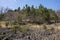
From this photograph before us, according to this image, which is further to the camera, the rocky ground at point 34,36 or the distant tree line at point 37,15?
the distant tree line at point 37,15

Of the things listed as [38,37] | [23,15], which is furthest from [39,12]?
[38,37]

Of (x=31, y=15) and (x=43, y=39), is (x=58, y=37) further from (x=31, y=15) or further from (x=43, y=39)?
(x=31, y=15)

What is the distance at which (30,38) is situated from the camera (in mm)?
17141

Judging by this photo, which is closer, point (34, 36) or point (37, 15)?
point (34, 36)

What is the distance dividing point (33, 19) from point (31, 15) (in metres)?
1.54

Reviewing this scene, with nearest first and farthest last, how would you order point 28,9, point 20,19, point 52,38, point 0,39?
point 52,38 < point 0,39 < point 20,19 < point 28,9

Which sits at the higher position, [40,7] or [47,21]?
Answer: [40,7]

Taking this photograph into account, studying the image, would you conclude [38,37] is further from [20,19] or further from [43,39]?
[20,19]

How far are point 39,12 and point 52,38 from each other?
1190 inches

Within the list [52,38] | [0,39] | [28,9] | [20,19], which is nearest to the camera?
[52,38]

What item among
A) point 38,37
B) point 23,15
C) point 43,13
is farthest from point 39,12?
point 38,37

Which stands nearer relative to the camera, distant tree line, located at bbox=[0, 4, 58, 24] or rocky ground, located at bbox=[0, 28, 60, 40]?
rocky ground, located at bbox=[0, 28, 60, 40]

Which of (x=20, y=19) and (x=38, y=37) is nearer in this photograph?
(x=38, y=37)

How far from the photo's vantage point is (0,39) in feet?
57.7
